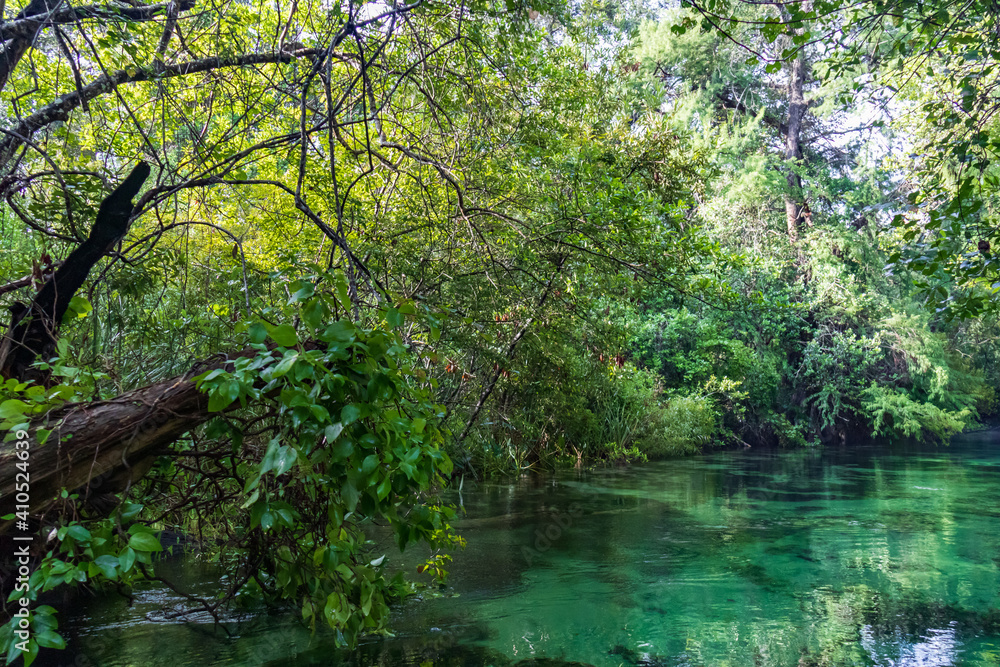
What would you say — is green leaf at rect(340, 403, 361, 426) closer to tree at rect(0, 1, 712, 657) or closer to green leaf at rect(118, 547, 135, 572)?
tree at rect(0, 1, 712, 657)

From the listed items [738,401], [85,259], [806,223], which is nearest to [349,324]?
[85,259]

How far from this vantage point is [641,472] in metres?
10.9

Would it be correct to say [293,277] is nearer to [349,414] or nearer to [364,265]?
[364,265]

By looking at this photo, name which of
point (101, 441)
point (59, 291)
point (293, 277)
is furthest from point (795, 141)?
point (101, 441)

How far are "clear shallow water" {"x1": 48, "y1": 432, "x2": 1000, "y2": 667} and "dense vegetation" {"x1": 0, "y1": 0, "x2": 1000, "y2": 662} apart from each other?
0.33 metres

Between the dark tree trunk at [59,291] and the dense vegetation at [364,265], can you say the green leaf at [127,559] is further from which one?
the dark tree trunk at [59,291]

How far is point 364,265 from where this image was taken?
2990mm

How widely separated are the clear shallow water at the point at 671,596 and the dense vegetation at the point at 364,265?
329 millimetres

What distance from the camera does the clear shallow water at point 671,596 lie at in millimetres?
3445

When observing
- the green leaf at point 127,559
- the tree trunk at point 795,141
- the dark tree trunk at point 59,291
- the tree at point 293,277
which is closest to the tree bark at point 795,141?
the tree trunk at point 795,141

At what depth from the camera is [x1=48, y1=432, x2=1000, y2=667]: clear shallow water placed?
3.45m

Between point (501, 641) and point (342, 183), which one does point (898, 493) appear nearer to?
point (501, 641)

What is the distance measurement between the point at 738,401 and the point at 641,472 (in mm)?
5796

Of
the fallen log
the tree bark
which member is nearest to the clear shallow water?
the fallen log
